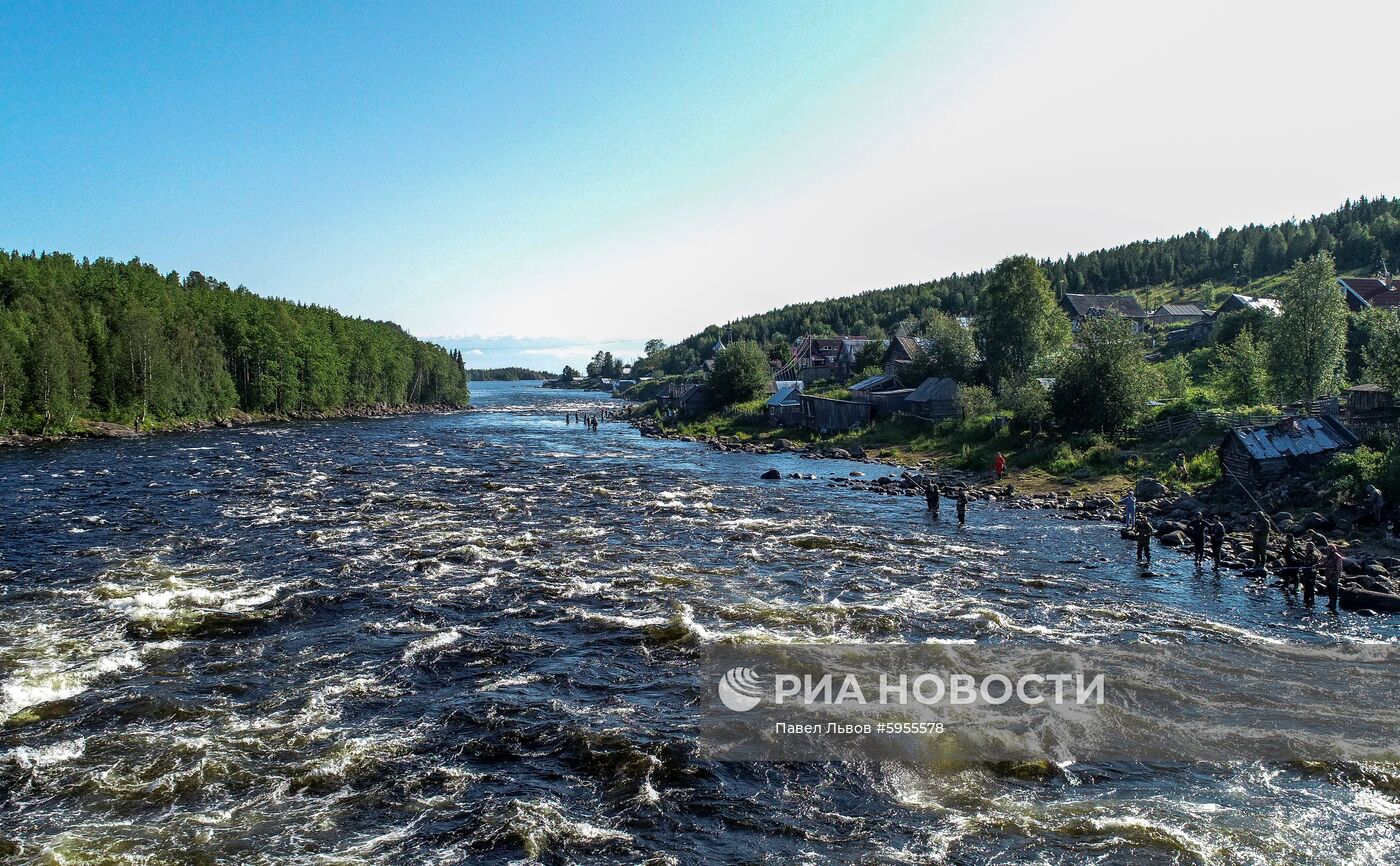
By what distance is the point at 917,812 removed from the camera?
13094 mm

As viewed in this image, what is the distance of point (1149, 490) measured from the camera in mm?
39406

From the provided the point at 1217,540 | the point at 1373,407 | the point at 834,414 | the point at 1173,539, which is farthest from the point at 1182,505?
the point at 834,414

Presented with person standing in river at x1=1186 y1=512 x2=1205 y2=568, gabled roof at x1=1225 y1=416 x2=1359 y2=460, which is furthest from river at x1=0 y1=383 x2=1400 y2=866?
gabled roof at x1=1225 y1=416 x2=1359 y2=460

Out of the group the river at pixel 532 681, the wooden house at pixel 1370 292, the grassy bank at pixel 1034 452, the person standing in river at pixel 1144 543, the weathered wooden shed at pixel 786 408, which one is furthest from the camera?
the weathered wooden shed at pixel 786 408

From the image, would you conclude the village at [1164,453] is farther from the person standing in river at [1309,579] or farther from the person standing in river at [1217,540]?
the person standing in river at [1309,579]

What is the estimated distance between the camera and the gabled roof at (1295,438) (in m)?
35.5

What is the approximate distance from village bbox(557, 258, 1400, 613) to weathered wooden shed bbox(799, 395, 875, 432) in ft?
0.47

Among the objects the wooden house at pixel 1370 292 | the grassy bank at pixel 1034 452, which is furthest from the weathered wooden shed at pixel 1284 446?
the wooden house at pixel 1370 292

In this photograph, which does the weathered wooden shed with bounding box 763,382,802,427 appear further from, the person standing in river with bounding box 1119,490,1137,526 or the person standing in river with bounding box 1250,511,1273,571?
the person standing in river with bounding box 1250,511,1273,571

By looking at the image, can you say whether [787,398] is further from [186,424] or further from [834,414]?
[186,424]

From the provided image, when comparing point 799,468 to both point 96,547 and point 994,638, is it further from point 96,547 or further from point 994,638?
point 96,547

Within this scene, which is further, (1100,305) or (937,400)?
(1100,305)

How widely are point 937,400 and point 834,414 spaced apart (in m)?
12.4

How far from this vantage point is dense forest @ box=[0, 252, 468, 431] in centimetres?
7175
